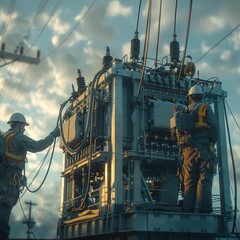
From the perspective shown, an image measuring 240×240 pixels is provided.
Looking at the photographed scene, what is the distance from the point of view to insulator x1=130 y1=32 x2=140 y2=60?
18.2 meters

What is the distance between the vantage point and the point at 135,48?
18.4 m

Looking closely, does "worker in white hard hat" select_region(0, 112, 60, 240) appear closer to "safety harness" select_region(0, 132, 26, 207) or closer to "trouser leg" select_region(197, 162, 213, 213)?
"safety harness" select_region(0, 132, 26, 207)

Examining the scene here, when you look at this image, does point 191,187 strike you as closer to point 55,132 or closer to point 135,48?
point 55,132

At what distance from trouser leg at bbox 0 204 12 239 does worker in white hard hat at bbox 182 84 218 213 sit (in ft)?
18.7

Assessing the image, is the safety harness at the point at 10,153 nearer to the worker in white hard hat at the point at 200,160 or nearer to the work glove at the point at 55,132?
the work glove at the point at 55,132

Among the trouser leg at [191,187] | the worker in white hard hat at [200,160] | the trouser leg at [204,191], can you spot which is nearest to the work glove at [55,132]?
the worker in white hard hat at [200,160]

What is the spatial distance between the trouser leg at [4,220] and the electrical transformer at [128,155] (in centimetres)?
296

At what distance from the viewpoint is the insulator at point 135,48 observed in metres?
18.2

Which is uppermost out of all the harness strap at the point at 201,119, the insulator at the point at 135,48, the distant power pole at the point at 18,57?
the insulator at the point at 135,48

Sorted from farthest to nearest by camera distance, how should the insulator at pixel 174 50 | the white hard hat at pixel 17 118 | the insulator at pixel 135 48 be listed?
the insulator at pixel 174 50 < the insulator at pixel 135 48 < the white hard hat at pixel 17 118

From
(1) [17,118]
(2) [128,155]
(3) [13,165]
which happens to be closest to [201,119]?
(2) [128,155]

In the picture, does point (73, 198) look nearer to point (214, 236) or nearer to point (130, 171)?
point (130, 171)

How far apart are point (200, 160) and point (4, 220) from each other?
6540 mm

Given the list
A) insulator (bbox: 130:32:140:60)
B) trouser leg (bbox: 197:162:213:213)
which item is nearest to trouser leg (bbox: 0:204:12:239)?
trouser leg (bbox: 197:162:213:213)
